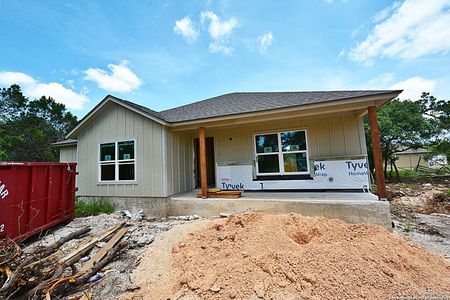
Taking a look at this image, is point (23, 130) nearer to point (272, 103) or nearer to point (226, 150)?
point (226, 150)

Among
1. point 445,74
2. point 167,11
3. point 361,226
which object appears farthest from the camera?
point 445,74

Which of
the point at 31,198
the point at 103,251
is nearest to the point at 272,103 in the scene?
the point at 103,251

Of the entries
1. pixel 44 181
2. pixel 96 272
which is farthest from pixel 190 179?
pixel 96 272

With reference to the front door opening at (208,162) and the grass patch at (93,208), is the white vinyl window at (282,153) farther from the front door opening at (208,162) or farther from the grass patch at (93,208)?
the grass patch at (93,208)

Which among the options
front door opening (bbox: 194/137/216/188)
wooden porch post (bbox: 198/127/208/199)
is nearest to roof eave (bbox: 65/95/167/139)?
wooden porch post (bbox: 198/127/208/199)

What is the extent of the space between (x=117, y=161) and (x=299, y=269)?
6689 millimetres

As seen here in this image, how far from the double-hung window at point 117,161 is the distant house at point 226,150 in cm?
4

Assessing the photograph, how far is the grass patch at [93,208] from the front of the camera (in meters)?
6.41

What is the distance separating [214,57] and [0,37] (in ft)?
33.9

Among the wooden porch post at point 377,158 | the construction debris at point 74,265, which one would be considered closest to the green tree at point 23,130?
the construction debris at point 74,265

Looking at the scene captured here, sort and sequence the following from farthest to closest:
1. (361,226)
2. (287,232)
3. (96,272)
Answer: (361,226), (287,232), (96,272)

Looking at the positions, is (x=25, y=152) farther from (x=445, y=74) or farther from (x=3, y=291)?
(x=445, y=74)

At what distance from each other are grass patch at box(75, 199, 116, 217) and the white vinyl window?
5433mm

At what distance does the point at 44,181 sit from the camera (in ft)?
14.9
